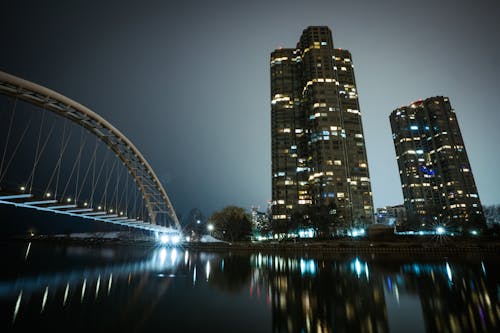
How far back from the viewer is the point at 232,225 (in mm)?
75500

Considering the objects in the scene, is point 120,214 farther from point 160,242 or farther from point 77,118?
point 160,242

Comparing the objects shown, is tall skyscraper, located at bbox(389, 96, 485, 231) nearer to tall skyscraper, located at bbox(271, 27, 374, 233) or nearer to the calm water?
tall skyscraper, located at bbox(271, 27, 374, 233)

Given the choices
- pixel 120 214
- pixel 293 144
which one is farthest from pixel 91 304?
Answer: pixel 293 144

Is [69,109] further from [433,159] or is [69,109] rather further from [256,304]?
[433,159]

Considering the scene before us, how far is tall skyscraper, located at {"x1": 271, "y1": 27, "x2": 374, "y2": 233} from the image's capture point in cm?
11181

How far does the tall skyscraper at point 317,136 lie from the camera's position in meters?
112

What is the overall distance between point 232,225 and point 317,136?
66009 mm

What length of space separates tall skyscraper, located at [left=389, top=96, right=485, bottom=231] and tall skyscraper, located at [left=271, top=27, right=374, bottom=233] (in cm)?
5782

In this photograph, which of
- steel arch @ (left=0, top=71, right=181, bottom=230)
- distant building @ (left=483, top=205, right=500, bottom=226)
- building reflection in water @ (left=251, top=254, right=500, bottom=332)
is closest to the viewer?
building reflection in water @ (left=251, top=254, right=500, bottom=332)

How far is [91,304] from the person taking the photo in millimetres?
12422

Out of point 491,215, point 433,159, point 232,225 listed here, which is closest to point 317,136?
point 232,225

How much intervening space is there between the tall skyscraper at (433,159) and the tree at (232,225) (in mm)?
112133

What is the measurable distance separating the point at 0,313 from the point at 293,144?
130 metres

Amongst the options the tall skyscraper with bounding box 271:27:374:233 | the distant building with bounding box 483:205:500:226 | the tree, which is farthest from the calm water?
the distant building with bounding box 483:205:500:226
